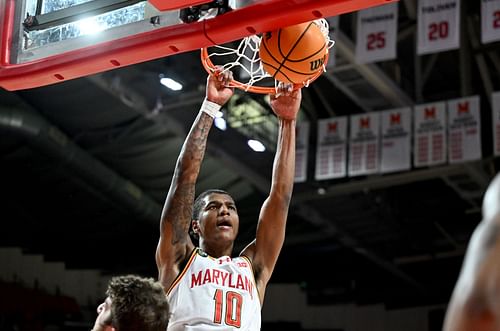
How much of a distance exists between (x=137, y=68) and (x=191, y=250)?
24.7 ft

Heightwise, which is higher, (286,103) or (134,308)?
(286,103)

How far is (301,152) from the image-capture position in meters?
11.4

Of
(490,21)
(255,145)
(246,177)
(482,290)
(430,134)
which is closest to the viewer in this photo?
(482,290)

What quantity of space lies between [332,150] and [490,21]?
114 inches

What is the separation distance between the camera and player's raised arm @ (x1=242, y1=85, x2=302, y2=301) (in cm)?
420

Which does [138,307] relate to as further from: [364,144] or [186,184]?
[364,144]

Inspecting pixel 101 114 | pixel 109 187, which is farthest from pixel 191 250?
pixel 109 187

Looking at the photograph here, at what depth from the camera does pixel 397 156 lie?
10680 millimetres

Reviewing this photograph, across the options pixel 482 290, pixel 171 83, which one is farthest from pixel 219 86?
pixel 171 83

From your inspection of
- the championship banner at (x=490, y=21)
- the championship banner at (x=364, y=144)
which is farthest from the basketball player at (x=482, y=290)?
the championship banner at (x=364, y=144)

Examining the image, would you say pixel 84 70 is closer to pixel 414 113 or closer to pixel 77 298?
pixel 414 113

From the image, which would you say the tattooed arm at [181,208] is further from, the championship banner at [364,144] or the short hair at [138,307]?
the championship banner at [364,144]

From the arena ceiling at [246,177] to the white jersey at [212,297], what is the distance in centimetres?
653

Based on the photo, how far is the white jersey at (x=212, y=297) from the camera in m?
3.77
